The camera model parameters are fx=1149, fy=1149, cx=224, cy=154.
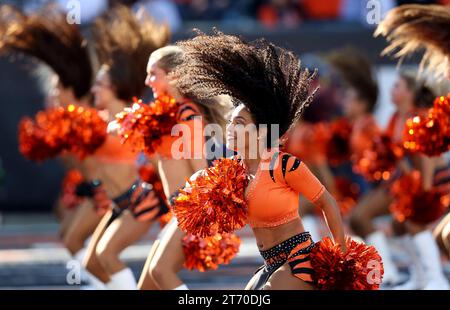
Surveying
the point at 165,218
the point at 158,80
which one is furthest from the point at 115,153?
the point at 158,80

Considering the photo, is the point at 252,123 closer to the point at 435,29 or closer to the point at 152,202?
the point at 435,29

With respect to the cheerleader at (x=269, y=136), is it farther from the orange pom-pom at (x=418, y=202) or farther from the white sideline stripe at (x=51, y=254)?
the white sideline stripe at (x=51, y=254)

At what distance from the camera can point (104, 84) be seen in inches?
309

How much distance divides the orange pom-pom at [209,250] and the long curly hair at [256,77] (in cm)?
101

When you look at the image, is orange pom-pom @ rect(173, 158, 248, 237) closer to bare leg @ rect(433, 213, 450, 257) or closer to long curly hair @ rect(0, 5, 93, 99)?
bare leg @ rect(433, 213, 450, 257)

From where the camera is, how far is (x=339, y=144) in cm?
1082

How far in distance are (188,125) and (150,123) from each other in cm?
21

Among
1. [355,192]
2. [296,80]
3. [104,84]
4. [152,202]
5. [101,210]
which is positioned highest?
[296,80]

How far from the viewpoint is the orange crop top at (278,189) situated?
5.18 m

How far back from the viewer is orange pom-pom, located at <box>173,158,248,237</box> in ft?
17.0

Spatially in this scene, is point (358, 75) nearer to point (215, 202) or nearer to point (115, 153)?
Result: point (115, 153)

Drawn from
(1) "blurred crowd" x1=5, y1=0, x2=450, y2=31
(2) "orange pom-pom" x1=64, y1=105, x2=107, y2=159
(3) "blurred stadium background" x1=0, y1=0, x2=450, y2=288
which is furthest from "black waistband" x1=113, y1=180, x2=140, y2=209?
(1) "blurred crowd" x1=5, y1=0, x2=450, y2=31
